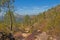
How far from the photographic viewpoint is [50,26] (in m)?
50.4

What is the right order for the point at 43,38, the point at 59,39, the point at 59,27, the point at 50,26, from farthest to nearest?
1. the point at 50,26
2. the point at 59,27
3. the point at 43,38
4. the point at 59,39

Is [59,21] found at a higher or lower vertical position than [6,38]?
higher

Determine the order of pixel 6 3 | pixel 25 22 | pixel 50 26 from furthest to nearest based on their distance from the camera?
pixel 25 22
pixel 6 3
pixel 50 26

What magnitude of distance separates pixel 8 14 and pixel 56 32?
80.2 ft

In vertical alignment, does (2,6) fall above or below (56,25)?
above

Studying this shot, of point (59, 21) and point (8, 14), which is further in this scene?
point (8, 14)

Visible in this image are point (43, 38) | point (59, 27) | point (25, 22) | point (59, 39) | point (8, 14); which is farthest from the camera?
point (25, 22)

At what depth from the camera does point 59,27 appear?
151ft

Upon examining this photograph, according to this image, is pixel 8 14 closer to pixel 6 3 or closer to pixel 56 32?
pixel 6 3

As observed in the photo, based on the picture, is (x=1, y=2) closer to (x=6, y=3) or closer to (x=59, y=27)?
(x=6, y=3)

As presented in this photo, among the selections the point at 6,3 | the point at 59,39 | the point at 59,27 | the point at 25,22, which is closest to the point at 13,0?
the point at 6,3

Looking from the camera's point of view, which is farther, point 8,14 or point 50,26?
point 8,14

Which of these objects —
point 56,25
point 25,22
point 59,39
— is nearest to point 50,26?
point 56,25

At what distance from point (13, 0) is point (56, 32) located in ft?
72.8
